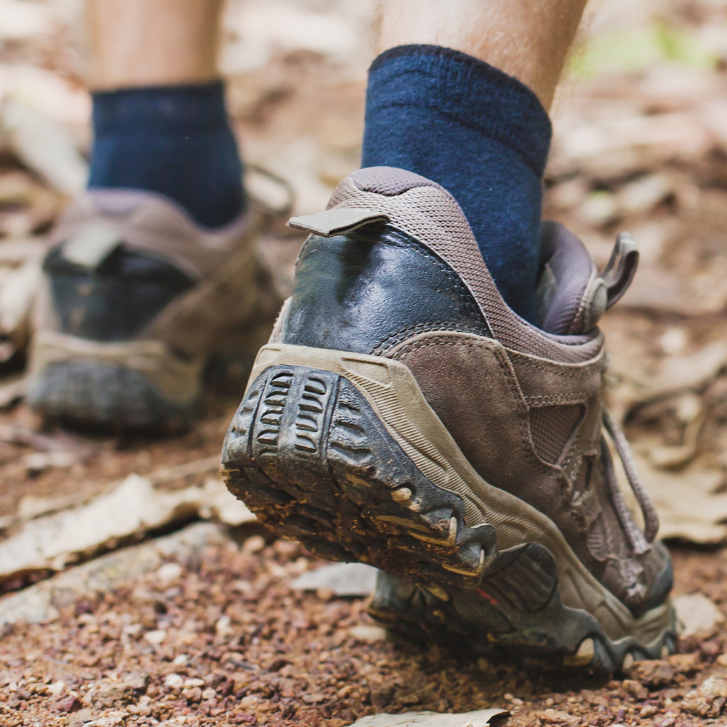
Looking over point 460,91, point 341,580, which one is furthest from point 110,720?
point 460,91

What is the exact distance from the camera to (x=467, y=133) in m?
1.19

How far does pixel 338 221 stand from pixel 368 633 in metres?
0.76

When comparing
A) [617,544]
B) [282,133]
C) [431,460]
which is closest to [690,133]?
[282,133]

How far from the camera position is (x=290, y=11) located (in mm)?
6707

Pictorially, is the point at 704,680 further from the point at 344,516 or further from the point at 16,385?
the point at 16,385

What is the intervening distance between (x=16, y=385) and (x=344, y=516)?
182 centimetres

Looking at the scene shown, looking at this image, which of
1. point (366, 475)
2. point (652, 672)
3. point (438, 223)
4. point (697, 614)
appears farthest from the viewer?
point (697, 614)

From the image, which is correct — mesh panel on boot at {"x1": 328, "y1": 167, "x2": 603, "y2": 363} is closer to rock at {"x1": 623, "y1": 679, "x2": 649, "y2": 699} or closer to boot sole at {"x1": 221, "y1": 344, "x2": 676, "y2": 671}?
boot sole at {"x1": 221, "y1": 344, "x2": 676, "y2": 671}

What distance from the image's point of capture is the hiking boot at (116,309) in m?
2.12

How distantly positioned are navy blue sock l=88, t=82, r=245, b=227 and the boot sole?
4.45 ft

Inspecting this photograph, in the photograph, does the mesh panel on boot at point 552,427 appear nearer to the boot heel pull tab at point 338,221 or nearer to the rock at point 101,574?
the boot heel pull tab at point 338,221

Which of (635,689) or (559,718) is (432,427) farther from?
(635,689)

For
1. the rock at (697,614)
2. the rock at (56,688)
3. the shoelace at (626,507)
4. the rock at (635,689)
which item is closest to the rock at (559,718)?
the rock at (635,689)

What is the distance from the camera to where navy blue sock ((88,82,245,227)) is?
2.19 metres
